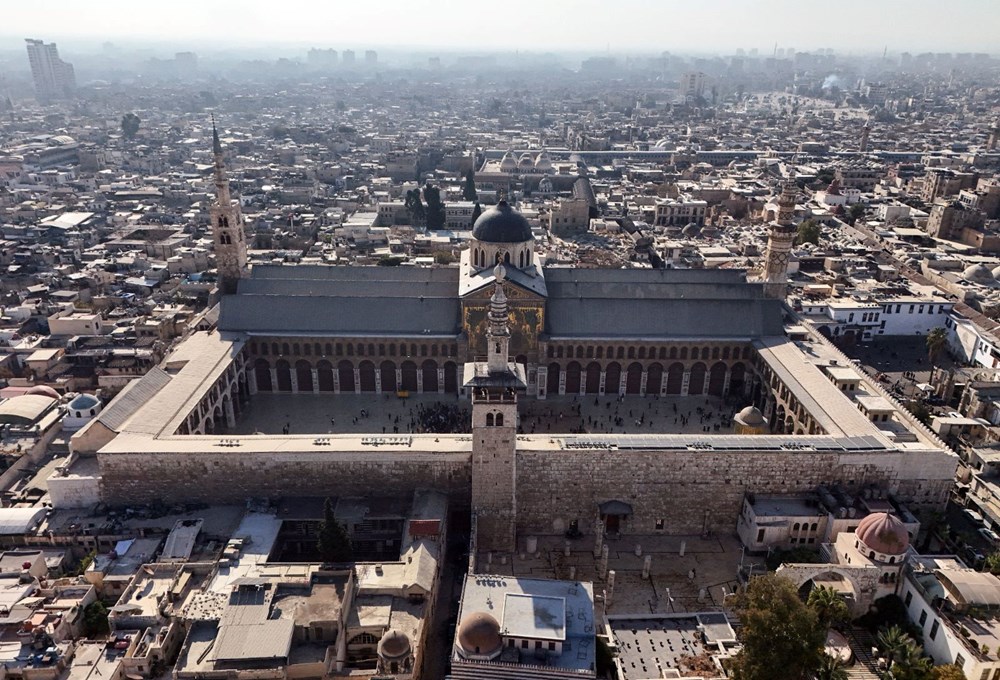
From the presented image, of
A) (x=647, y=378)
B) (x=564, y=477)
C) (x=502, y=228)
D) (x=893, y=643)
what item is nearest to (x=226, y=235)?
(x=502, y=228)

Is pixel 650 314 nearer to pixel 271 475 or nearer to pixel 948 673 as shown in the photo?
pixel 271 475

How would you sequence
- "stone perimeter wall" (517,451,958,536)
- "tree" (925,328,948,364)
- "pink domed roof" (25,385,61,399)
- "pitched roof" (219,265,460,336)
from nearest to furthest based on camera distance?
"stone perimeter wall" (517,451,958,536) → "pink domed roof" (25,385,61,399) → "pitched roof" (219,265,460,336) → "tree" (925,328,948,364)

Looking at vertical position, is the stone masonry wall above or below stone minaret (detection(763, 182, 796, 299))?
below

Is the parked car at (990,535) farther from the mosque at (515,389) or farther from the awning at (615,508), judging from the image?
the awning at (615,508)

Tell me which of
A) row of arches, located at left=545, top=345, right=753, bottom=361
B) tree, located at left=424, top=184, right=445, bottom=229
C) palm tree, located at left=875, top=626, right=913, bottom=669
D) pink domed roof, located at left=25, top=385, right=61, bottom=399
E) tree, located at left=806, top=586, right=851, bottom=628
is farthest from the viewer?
tree, located at left=424, top=184, right=445, bottom=229

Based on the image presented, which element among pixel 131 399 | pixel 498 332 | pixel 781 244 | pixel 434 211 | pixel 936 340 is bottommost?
pixel 936 340

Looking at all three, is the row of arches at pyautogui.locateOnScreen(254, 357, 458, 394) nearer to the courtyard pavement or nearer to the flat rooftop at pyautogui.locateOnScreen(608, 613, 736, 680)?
the courtyard pavement

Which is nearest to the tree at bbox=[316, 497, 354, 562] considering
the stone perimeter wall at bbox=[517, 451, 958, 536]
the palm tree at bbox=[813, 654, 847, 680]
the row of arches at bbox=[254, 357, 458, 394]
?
the stone perimeter wall at bbox=[517, 451, 958, 536]

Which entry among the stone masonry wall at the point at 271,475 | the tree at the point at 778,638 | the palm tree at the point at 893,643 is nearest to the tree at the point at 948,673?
the palm tree at the point at 893,643
